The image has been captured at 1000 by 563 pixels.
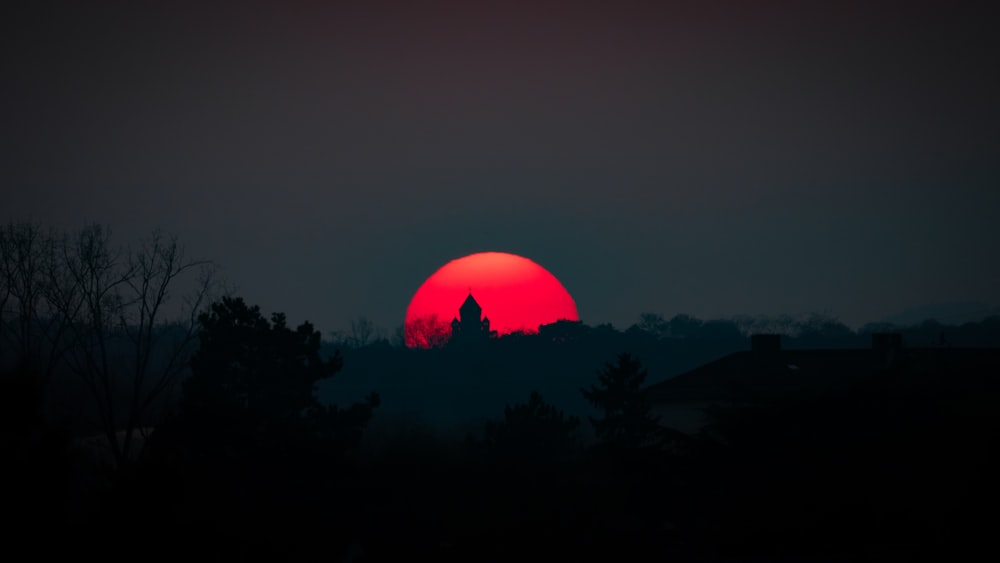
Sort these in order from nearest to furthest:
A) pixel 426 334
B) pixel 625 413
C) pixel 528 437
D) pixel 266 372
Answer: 1. pixel 266 372
2. pixel 528 437
3. pixel 625 413
4. pixel 426 334

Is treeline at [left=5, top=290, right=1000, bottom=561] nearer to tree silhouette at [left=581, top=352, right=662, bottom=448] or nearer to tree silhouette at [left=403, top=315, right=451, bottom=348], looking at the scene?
tree silhouette at [left=581, top=352, right=662, bottom=448]

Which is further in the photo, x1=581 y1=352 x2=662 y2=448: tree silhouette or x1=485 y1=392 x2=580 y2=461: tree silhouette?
x1=581 y1=352 x2=662 y2=448: tree silhouette

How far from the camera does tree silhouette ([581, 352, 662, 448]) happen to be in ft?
196

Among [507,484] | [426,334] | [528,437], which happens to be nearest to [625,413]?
[528,437]

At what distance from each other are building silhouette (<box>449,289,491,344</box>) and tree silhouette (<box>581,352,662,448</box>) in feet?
378

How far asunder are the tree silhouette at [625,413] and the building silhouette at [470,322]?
115 meters

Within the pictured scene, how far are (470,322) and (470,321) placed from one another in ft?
0.54

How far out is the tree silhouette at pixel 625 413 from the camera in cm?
5975

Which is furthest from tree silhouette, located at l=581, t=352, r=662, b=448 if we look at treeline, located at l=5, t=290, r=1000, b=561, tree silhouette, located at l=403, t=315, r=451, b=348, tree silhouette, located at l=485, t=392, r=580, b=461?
tree silhouette, located at l=403, t=315, r=451, b=348

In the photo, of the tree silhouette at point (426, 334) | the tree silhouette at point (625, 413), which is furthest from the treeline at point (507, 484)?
the tree silhouette at point (426, 334)

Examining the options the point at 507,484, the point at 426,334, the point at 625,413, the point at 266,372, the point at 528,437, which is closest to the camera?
the point at 507,484

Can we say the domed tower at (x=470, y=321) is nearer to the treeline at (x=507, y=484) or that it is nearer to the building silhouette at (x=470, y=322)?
the building silhouette at (x=470, y=322)

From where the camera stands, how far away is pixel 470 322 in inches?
7313

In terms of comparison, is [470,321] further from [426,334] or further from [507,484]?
[507,484]
